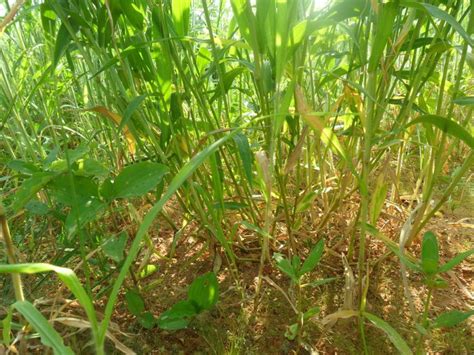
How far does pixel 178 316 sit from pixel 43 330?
27 centimetres

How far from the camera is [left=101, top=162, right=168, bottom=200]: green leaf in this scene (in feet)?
1.81

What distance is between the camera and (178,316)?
0.60 meters

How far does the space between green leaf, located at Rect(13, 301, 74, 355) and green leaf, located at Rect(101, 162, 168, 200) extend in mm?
208

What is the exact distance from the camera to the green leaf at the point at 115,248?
0.53 m

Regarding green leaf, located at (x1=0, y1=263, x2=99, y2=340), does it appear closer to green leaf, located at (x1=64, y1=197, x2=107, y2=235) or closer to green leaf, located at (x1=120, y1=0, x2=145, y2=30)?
green leaf, located at (x1=64, y1=197, x2=107, y2=235)

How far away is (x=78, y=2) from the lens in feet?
2.21

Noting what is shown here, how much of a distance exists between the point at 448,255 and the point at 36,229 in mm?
892

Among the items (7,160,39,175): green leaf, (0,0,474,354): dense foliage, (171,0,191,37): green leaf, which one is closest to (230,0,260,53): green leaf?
(0,0,474,354): dense foliage

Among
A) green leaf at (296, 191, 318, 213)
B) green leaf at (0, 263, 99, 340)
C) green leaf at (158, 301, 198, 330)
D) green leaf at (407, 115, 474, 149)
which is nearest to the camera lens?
green leaf at (0, 263, 99, 340)

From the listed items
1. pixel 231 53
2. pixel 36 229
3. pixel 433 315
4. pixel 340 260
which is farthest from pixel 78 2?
pixel 433 315

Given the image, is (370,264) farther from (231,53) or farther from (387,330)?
(231,53)

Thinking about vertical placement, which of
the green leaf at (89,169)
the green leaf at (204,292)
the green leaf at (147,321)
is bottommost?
→ the green leaf at (147,321)

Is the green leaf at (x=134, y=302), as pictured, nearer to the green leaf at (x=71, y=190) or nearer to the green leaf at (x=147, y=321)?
the green leaf at (x=147, y=321)

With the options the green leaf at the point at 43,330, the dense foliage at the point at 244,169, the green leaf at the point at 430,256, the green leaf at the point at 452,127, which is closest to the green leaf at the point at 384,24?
the dense foliage at the point at 244,169
